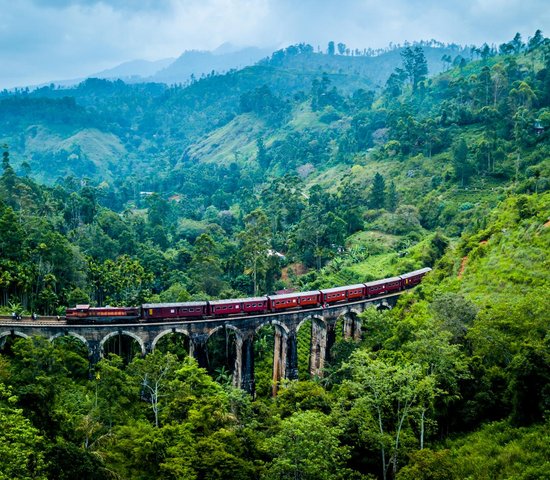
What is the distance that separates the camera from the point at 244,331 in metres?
42.4

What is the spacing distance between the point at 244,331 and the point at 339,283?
70.0 feet

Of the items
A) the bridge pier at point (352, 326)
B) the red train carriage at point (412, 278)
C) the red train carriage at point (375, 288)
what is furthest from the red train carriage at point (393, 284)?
the bridge pier at point (352, 326)

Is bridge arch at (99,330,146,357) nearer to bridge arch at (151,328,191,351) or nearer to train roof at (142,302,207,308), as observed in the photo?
bridge arch at (151,328,191,351)

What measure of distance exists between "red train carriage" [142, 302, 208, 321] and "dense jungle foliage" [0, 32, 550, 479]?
4.14 meters

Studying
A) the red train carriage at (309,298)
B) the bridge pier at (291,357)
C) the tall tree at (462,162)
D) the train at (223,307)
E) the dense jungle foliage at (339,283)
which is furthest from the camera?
the tall tree at (462,162)

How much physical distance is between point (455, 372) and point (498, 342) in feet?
9.53

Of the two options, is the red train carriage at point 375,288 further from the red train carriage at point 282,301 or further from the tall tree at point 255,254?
the tall tree at point 255,254

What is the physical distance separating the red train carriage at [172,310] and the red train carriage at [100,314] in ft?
2.50

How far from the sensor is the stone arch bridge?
3900 cm

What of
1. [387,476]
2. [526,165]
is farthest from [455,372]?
[526,165]

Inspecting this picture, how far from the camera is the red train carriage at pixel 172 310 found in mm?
40406

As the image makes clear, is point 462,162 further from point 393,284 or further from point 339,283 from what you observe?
point 393,284

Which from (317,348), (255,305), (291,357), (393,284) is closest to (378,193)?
(393,284)

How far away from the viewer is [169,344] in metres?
44.2
